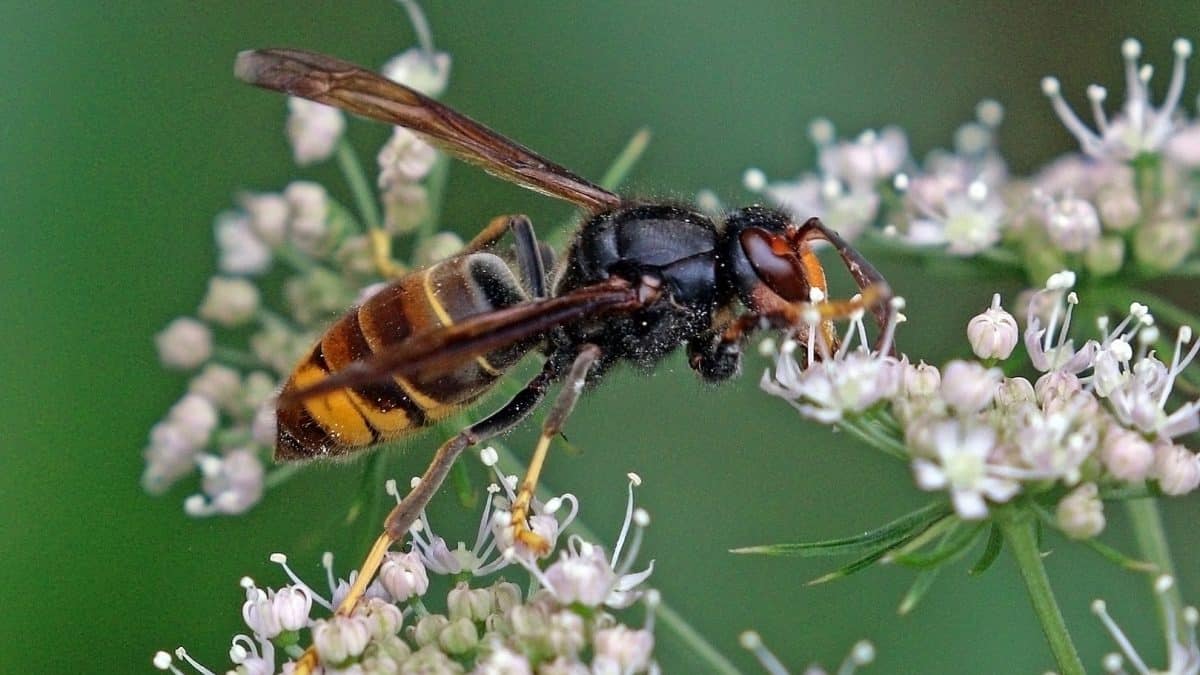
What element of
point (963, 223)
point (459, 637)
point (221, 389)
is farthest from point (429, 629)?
point (963, 223)

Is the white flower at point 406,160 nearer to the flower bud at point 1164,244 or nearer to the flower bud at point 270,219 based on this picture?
the flower bud at point 270,219

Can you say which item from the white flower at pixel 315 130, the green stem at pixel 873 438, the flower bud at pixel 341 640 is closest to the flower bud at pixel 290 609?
the flower bud at pixel 341 640

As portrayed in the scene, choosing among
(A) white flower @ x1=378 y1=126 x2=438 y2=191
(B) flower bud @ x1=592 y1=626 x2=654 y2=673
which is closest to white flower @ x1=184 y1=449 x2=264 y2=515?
(A) white flower @ x1=378 y1=126 x2=438 y2=191

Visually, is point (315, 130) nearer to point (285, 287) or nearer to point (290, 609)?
point (285, 287)

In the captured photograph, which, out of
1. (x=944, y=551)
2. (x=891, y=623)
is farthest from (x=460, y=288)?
(x=891, y=623)

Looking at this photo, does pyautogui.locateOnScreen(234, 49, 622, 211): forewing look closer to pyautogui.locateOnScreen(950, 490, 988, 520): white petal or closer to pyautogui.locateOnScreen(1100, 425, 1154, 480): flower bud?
pyautogui.locateOnScreen(950, 490, 988, 520): white petal

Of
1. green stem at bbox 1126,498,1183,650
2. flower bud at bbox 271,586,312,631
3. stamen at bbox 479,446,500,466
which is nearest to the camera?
flower bud at bbox 271,586,312,631

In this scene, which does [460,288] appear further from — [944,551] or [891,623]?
[891,623]
